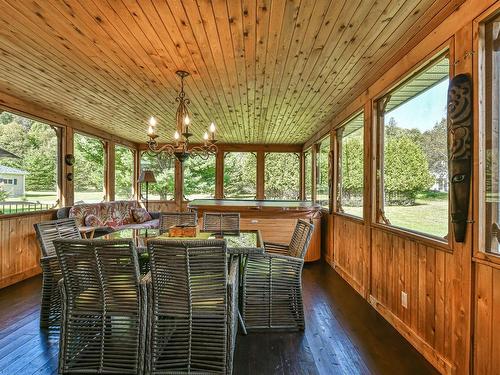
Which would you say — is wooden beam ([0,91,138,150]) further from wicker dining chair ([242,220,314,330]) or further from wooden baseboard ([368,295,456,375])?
wooden baseboard ([368,295,456,375])

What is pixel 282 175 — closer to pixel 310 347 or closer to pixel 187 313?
pixel 310 347

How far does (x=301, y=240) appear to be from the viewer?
304cm

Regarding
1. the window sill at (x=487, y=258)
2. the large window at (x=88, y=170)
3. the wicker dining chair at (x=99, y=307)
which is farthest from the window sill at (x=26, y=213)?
the window sill at (x=487, y=258)

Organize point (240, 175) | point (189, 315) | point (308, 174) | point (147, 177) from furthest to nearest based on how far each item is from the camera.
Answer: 1. point (240, 175)
2. point (308, 174)
3. point (147, 177)
4. point (189, 315)

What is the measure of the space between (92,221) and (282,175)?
5226 mm

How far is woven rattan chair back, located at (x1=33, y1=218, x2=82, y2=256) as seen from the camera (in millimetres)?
2754

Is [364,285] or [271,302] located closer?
[271,302]

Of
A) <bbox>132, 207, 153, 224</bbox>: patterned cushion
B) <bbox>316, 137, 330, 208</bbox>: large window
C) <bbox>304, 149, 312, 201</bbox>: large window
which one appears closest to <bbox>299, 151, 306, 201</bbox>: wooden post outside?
<bbox>304, 149, 312, 201</bbox>: large window

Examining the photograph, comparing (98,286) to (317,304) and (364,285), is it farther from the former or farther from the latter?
(364,285)

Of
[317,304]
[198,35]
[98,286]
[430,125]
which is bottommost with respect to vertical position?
[317,304]

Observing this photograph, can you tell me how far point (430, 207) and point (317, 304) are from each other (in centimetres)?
169

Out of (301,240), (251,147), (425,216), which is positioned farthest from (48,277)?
(251,147)

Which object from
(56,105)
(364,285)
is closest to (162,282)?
(364,285)

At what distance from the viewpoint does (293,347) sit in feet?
8.21
